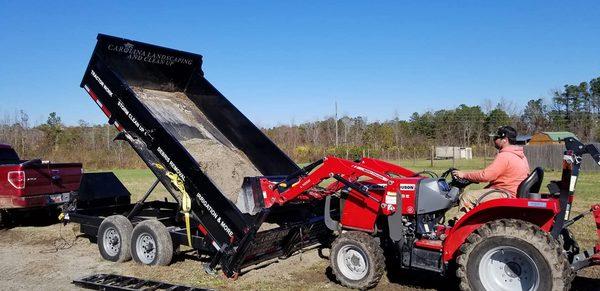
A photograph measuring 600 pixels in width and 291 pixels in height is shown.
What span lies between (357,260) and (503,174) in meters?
2.04

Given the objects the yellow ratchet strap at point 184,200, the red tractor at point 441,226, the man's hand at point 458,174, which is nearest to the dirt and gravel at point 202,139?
the yellow ratchet strap at point 184,200

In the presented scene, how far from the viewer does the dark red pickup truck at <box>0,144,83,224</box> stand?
10.4 m

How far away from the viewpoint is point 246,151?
31.0ft

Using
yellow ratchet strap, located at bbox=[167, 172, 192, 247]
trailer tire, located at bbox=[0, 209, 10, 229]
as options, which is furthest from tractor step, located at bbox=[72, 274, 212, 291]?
trailer tire, located at bbox=[0, 209, 10, 229]

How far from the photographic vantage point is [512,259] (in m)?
5.36

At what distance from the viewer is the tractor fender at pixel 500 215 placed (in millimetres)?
5340

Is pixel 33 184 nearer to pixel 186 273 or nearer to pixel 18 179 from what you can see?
pixel 18 179

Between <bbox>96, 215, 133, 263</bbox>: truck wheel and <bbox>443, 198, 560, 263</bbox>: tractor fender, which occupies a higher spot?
<bbox>443, 198, 560, 263</bbox>: tractor fender

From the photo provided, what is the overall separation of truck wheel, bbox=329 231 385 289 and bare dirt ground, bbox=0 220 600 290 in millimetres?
252

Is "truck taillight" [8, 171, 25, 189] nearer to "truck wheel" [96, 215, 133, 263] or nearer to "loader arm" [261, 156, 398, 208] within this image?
"truck wheel" [96, 215, 133, 263]

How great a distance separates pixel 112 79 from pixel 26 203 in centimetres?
431

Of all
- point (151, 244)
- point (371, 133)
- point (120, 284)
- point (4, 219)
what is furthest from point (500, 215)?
point (371, 133)

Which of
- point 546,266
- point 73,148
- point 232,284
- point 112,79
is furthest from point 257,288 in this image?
point 73,148

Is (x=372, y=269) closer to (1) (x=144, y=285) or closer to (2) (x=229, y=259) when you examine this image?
(2) (x=229, y=259)
